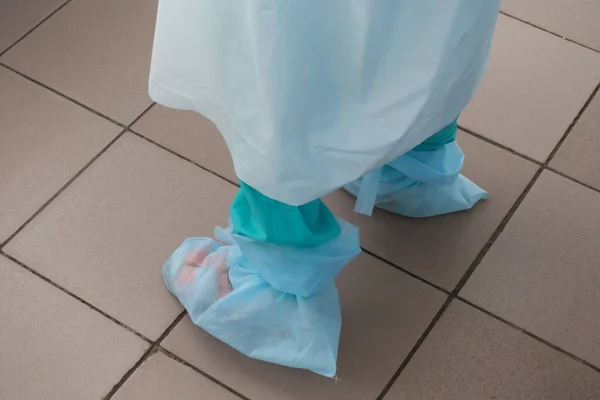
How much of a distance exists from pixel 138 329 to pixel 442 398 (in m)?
0.48

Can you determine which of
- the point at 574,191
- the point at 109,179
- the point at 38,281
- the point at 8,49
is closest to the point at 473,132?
the point at 574,191

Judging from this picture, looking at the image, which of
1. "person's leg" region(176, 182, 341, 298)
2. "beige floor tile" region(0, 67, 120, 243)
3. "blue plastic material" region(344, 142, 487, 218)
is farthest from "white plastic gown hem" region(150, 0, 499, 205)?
"beige floor tile" region(0, 67, 120, 243)

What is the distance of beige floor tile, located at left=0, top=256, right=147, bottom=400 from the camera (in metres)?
1.16

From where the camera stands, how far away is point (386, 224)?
4.43ft

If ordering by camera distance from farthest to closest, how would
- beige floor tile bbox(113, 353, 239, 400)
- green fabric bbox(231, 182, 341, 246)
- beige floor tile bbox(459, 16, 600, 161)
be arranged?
beige floor tile bbox(459, 16, 600, 161), beige floor tile bbox(113, 353, 239, 400), green fabric bbox(231, 182, 341, 246)

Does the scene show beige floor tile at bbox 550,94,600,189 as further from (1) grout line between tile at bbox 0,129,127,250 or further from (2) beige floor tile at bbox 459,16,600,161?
(1) grout line between tile at bbox 0,129,127,250

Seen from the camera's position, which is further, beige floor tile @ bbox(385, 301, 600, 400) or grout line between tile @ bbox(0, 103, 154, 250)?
grout line between tile @ bbox(0, 103, 154, 250)

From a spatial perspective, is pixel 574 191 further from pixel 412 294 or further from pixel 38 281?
pixel 38 281

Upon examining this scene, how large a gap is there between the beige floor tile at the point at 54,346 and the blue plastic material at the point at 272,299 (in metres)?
0.13

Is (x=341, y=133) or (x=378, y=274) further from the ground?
(x=341, y=133)

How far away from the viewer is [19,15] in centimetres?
166

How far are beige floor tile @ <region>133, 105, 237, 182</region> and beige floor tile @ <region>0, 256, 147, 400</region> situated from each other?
35 cm

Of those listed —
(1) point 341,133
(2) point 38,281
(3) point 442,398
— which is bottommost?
(2) point 38,281

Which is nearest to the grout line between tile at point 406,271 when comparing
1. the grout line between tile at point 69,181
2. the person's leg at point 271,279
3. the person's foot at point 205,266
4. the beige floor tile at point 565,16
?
the person's leg at point 271,279
